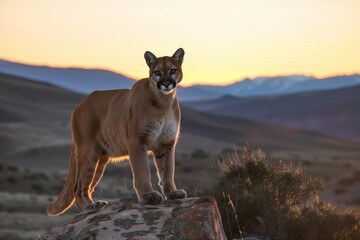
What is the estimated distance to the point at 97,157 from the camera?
27.8ft

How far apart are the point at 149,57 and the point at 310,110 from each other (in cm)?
13015

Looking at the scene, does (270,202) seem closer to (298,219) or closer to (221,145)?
(298,219)

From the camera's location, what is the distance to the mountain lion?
24.0 feet

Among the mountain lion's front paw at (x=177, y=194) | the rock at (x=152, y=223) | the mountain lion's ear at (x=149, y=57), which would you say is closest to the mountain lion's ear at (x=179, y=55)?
the mountain lion's ear at (x=149, y=57)

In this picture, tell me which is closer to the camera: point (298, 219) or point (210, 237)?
point (210, 237)

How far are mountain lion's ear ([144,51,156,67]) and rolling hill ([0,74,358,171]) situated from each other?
40.0m

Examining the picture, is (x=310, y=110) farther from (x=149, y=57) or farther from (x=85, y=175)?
(x=149, y=57)

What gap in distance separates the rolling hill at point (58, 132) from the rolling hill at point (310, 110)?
520 inches

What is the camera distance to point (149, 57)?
7465mm

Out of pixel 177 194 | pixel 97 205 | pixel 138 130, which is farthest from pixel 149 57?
Result: pixel 97 205

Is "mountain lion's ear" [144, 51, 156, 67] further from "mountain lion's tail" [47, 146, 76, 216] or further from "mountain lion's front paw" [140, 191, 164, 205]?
"mountain lion's tail" [47, 146, 76, 216]

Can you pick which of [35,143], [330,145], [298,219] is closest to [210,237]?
[298,219]

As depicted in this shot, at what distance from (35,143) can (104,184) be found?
24.6 metres

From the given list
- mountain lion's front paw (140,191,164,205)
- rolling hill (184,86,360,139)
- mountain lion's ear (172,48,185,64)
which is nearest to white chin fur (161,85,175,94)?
mountain lion's ear (172,48,185,64)
